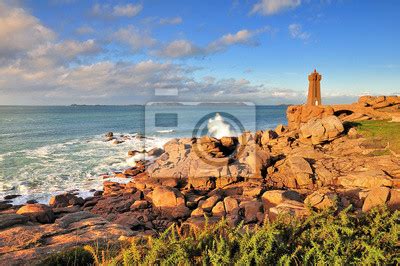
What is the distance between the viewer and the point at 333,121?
25156 mm

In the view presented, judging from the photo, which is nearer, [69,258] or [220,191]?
[69,258]

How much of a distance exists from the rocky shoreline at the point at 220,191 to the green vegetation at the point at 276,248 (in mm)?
2448

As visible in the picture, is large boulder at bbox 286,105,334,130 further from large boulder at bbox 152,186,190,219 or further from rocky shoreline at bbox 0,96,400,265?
large boulder at bbox 152,186,190,219

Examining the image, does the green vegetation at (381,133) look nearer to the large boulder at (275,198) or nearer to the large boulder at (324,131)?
the large boulder at (324,131)

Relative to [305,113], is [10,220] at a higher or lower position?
lower

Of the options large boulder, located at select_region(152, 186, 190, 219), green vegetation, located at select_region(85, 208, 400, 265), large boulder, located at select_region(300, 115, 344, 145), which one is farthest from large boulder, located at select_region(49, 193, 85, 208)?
large boulder, located at select_region(300, 115, 344, 145)

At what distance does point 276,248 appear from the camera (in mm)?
4207

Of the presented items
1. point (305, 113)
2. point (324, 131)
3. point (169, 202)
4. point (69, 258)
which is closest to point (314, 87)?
point (305, 113)

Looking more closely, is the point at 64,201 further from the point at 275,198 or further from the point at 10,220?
the point at 275,198

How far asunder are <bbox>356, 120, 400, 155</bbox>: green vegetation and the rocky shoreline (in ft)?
1.95

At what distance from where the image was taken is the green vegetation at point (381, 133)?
20.7 meters

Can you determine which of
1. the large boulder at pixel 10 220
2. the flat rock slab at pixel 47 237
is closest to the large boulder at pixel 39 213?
the large boulder at pixel 10 220

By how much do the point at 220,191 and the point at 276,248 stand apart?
44.6 feet

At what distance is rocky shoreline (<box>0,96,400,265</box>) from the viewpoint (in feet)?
23.2
